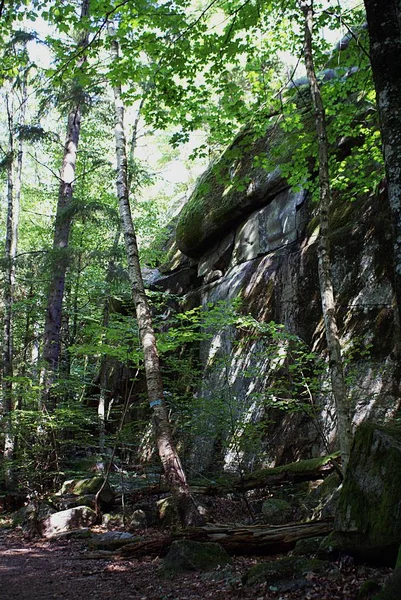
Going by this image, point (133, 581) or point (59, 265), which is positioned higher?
point (59, 265)

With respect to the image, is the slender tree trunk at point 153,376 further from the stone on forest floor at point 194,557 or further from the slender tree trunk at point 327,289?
the slender tree trunk at point 327,289

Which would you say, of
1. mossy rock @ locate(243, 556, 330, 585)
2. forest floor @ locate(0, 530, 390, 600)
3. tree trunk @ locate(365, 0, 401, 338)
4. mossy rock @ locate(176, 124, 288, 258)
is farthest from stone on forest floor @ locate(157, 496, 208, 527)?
mossy rock @ locate(176, 124, 288, 258)

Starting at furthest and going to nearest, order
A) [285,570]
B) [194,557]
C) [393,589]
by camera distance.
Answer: [194,557] → [285,570] → [393,589]

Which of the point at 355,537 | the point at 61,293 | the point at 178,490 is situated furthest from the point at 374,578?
the point at 61,293

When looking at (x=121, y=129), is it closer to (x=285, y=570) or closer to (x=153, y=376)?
(x=153, y=376)

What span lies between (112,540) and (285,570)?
137 inches

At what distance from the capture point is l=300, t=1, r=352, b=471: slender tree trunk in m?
5.78

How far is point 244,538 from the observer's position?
18.1 feet

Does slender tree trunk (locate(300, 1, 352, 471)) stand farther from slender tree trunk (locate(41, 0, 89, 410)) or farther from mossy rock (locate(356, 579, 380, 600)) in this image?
slender tree trunk (locate(41, 0, 89, 410))

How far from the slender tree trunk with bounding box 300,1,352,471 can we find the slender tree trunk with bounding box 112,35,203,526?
2377 mm

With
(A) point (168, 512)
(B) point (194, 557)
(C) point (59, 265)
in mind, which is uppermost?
(C) point (59, 265)

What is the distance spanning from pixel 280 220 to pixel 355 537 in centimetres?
1041

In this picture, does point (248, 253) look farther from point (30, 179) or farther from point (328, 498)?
point (30, 179)

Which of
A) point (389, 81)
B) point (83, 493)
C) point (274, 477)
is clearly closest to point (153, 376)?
point (274, 477)
